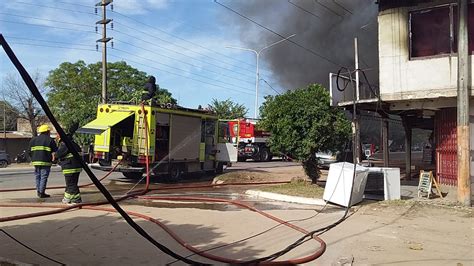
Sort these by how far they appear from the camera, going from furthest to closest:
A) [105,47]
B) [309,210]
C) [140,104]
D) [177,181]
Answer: [105,47], [177,181], [140,104], [309,210]

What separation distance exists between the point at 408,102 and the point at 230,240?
24.6 feet

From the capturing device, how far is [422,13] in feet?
38.3

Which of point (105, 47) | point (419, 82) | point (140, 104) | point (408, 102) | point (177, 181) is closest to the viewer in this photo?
point (419, 82)

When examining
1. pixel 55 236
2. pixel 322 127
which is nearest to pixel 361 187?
pixel 322 127

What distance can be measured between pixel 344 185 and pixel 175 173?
7143 mm

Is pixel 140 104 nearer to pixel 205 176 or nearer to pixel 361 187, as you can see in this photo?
pixel 205 176

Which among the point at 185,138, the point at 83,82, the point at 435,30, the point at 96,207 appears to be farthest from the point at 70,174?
the point at 83,82

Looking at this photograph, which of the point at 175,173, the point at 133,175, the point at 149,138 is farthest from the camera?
the point at 133,175

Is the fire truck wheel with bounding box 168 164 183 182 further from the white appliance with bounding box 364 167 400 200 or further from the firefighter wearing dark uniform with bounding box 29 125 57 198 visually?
the white appliance with bounding box 364 167 400 200

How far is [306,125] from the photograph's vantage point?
1206cm

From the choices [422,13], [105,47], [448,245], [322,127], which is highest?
[105,47]

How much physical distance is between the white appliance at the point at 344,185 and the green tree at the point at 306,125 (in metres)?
1.83

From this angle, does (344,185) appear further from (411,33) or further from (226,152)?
(226,152)

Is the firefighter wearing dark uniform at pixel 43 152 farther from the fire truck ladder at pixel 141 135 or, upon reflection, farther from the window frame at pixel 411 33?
the window frame at pixel 411 33
